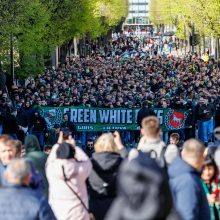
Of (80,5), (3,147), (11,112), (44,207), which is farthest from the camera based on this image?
(80,5)

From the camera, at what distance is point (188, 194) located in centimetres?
632

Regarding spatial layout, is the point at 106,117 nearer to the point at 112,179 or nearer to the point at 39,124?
the point at 39,124

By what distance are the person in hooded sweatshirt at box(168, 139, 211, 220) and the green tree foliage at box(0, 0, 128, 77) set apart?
2298 cm

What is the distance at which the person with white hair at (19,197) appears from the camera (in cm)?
592

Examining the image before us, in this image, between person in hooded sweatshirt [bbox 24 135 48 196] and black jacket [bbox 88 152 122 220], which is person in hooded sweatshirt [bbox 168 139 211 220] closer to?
black jacket [bbox 88 152 122 220]

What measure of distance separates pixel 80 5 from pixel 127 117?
24.6 metres

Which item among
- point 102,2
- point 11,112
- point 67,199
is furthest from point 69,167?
point 102,2

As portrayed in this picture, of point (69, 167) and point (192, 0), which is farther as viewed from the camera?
point (192, 0)

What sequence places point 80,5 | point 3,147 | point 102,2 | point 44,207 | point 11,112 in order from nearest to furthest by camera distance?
point 44,207, point 3,147, point 11,112, point 80,5, point 102,2

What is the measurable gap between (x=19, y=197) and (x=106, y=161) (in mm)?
2283

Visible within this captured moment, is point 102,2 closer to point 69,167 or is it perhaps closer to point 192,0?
point 192,0

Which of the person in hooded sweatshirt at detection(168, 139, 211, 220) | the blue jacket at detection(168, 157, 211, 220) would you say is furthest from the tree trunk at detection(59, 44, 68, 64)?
the blue jacket at detection(168, 157, 211, 220)

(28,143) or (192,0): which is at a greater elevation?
(192,0)

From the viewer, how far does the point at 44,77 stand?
3538cm
